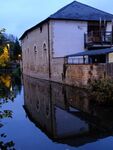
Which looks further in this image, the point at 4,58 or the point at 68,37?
the point at 68,37

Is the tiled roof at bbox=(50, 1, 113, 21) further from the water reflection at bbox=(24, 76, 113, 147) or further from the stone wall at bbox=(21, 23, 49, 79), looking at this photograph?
the water reflection at bbox=(24, 76, 113, 147)

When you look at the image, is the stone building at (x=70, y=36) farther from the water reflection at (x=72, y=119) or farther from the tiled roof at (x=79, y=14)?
the water reflection at (x=72, y=119)

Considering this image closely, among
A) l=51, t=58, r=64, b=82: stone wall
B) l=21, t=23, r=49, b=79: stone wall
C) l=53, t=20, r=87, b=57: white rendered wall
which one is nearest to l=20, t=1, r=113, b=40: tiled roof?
l=53, t=20, r=87, b=57: white rendered wall

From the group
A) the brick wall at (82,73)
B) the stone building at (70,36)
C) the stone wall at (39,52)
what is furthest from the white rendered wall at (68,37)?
the brick wall at (82,73)

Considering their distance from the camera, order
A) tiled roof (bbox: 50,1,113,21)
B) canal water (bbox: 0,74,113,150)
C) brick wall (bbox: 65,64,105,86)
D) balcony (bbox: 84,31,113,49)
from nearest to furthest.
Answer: canal water (bbox: 0,74,113,150) → brick wall (bbox: 65,64,105,86) → balcony (bbox: 84,31,113,49) → tiled roof (bbox: 50,1,113,21)

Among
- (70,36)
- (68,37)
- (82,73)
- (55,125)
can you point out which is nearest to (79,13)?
(70,36)

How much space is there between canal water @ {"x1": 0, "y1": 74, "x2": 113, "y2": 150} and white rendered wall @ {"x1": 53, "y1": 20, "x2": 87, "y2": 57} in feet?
48.1

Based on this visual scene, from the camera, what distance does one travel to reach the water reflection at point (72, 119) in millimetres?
9436

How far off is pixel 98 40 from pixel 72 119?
65.1 ft

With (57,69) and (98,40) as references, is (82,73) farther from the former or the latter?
(98,40)

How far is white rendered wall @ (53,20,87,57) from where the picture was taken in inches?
1196

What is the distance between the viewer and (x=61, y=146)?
27.4 ft

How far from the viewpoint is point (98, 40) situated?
30.9m

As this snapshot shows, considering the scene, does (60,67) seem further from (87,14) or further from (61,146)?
(61,146)
